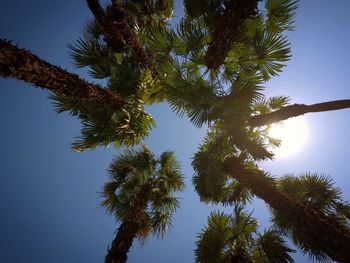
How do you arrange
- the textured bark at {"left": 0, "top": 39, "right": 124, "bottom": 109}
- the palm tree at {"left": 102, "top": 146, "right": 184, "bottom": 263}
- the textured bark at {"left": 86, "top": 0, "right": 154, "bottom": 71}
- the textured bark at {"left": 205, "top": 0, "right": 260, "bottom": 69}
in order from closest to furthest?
the textured bark at {"left": 0, "top": 39, "right": 124, "bottom": 109} → the textured bark at {"left": 205, "top": 0, "right": 260, "bottom": 69} → the textured bark at {"left": 86, "top": 0, "right": 154, "bottom": 71} → the palm tree at {"left": 102, "top": 146, "right": 184, "bottom": 263}

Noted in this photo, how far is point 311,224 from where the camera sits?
15.7 ft

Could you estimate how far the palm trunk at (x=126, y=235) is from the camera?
18.3ft

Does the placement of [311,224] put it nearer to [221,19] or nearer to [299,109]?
[299,109]

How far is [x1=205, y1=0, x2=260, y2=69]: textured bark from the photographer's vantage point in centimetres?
489

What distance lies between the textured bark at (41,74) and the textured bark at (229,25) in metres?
2.75

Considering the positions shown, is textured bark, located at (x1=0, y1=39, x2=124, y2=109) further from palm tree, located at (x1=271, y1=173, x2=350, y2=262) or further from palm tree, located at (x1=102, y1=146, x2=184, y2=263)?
palm tree, located at (x1=271, y1=173, x2=350, y2=262)

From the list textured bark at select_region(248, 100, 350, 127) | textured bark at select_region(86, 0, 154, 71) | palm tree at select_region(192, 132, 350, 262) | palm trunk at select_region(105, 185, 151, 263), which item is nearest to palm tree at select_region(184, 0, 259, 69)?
textured bark at select_region(86, 0, 154, 71)

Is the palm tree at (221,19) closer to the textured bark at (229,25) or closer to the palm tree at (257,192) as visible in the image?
the textured bark at (229,25)

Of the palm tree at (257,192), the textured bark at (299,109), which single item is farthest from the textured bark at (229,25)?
the palm tree at (257,192)

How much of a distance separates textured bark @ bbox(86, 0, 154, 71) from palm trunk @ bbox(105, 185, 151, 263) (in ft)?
12.9

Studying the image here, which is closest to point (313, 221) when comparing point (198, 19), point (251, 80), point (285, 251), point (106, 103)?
point (285, 251)

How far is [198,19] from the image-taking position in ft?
23.1

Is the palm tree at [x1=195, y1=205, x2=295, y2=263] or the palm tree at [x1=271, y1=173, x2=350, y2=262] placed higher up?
the palm tree at [x1=271, y1=173, x2=350, y2=262]

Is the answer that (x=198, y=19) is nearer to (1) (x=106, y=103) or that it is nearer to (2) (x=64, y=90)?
(1) (x=106, y=103)
